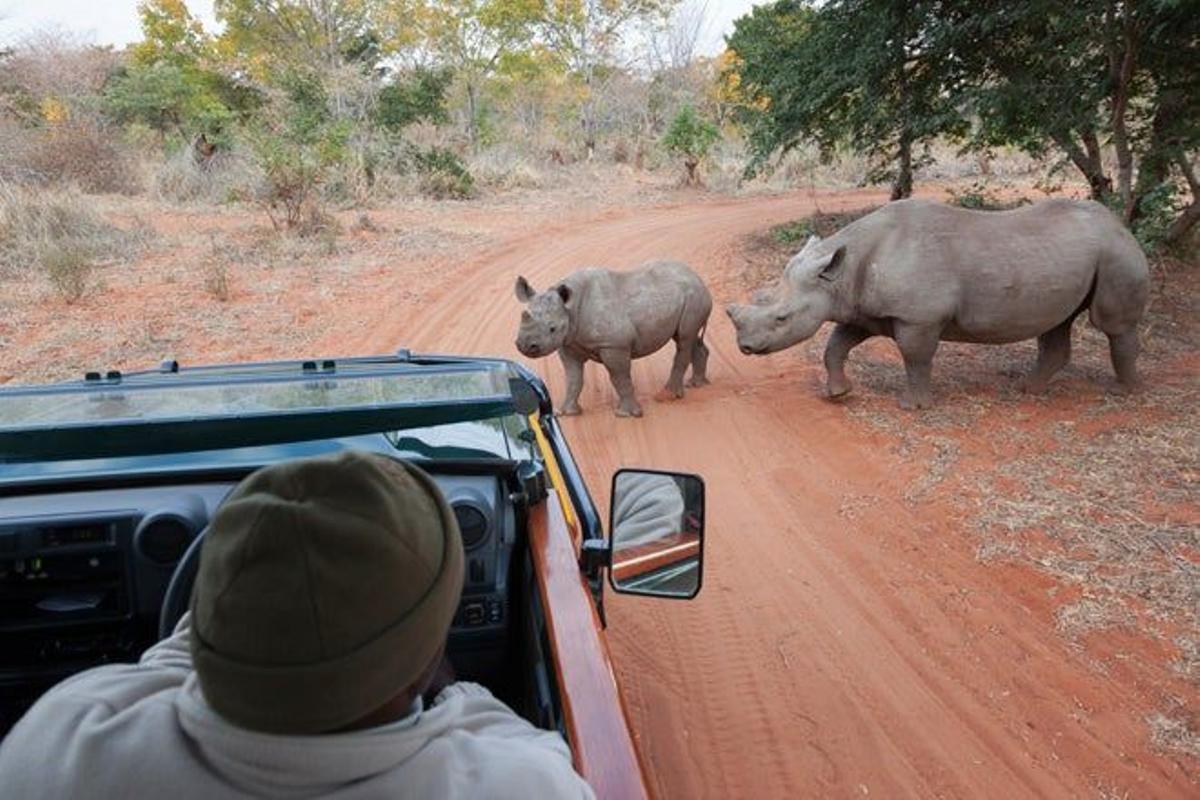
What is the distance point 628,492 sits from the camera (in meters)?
2.30

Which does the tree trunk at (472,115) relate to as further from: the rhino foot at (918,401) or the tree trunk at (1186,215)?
the rhino foot at (918,401)

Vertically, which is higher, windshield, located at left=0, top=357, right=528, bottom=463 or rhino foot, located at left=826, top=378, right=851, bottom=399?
windshield, located at left=0, top=357, right=528, bottom=463

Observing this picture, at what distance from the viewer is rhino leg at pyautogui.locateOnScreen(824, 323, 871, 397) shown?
7488 mm

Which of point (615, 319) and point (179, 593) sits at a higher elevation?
point (179, 593)

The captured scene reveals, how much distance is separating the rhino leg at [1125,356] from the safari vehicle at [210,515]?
22.7 ft

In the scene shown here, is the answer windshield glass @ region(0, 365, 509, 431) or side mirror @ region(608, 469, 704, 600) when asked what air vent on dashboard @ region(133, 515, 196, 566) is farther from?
side mirror @ region(608, 469, 704, 600)

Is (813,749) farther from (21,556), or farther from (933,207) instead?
(933,207)

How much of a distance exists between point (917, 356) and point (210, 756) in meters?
7.08

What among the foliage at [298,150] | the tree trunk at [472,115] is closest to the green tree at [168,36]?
the foliage at [298,150]

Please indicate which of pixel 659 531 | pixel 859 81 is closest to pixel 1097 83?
pixel 859 81

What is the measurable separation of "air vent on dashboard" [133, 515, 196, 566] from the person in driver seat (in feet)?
3.81

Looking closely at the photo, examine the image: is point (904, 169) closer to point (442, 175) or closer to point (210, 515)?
point (442, 175)

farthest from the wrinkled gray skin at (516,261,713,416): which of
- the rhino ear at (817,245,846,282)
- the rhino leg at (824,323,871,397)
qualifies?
the rhino leg at (824,323,871,397)

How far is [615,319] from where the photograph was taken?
23.3ft
